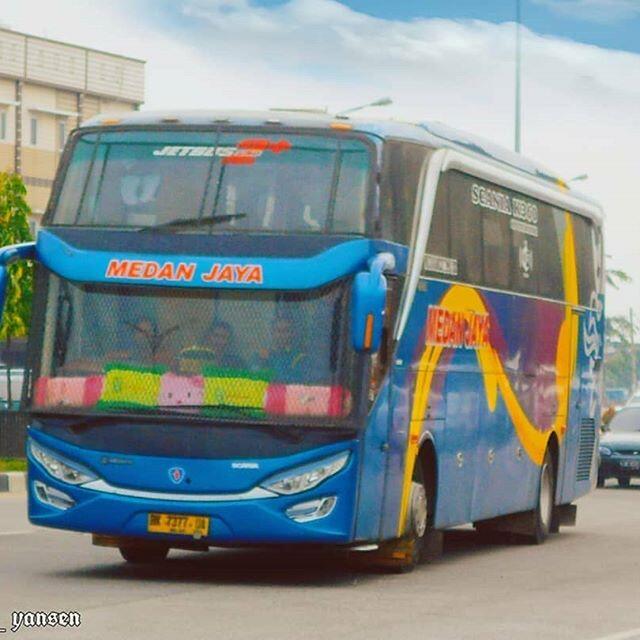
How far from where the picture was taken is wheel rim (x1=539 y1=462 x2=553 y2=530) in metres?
22.1

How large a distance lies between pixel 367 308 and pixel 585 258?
885cm

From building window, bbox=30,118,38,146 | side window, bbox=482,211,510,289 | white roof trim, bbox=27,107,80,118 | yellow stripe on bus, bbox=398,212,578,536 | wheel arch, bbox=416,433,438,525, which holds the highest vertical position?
white roof trim, bbox=27,107,80,118

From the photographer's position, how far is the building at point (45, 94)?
→ 224 ft

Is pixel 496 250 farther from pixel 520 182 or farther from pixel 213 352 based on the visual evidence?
pixel 213 352

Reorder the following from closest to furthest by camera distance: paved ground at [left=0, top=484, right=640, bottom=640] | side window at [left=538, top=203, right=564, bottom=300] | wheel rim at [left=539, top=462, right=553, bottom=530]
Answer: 1. paved ground at [left=0, top=484, right=640, bottom=640]
2. side window at [left=538, top=203, right=564, bottom=300]
3. wheel rim at [left=539, top=462, right=553, bottom=530]

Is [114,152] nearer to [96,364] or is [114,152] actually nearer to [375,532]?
[96,364]

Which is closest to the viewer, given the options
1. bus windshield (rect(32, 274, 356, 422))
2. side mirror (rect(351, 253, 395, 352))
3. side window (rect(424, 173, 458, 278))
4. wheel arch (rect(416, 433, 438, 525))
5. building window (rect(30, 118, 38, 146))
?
side mirror (rect(351, 253, 395, 352))

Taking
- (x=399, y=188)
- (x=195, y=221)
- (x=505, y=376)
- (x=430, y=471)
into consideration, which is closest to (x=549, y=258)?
(x=505, y=376)

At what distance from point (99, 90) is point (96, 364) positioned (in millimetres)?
56654

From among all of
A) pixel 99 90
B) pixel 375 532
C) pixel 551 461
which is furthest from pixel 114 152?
pixel 99 90

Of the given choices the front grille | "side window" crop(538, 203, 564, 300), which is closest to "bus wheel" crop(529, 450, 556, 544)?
the front grille

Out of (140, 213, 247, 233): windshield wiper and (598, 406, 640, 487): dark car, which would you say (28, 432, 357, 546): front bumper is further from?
(598, 406, 640, 487): dark car

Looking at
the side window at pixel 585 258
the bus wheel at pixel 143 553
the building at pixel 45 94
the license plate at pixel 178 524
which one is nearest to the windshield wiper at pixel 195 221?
the license plate at pixel 178 524

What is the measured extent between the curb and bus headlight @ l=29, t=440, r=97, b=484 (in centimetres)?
1387
